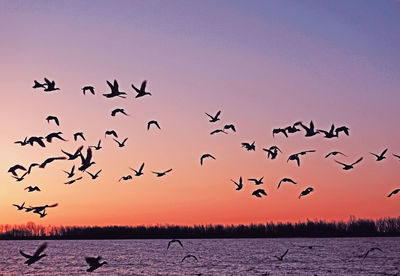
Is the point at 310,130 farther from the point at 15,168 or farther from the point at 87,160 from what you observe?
the point at 15,168

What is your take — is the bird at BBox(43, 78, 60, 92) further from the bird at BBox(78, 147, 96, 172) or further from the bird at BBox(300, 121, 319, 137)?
the bird at BBox(300, 121, 319, 137)

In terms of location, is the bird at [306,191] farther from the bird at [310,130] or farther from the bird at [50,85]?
the bird at [50,85]

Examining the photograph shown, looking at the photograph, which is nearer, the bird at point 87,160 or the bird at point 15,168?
the bird at point 87,160

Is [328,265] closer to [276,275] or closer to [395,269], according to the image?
[395,269]

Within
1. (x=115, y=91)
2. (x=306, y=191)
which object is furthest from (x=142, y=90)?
(x=306, y=191)

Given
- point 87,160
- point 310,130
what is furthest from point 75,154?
point 310,130

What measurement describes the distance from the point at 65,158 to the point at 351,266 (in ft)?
217

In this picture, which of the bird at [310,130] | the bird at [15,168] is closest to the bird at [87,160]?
the bird at [15,168]

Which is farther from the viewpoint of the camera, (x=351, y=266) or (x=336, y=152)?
(x=351, y=266)

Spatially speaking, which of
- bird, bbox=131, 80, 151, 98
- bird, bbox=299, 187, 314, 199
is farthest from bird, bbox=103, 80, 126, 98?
bird, bbox=299, 187, 314, 199

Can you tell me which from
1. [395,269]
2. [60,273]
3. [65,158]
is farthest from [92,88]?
[395,269]

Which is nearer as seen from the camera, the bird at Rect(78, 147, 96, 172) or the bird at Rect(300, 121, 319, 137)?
the bird at Rect(78, 147, 96, 172)

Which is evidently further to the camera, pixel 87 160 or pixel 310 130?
pixel 310 130

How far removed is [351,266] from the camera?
83.7 metres
